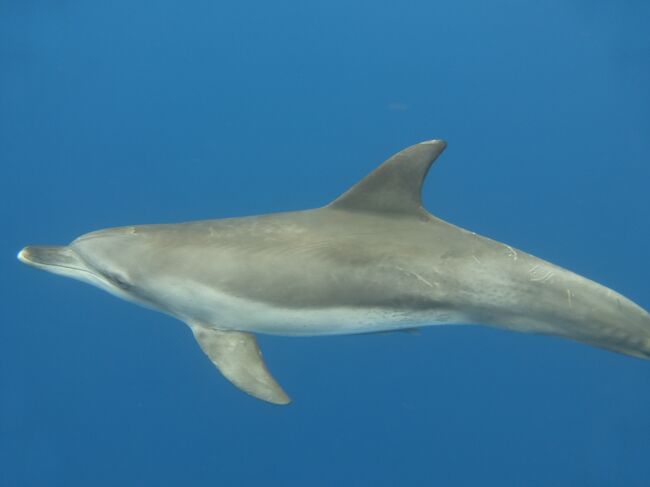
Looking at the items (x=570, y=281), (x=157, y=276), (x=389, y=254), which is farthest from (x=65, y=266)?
(x=570, y=281)

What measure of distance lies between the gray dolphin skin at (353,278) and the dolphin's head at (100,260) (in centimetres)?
1

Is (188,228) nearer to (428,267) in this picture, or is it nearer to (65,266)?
(65,266)

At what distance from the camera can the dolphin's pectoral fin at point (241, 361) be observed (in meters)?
5.03

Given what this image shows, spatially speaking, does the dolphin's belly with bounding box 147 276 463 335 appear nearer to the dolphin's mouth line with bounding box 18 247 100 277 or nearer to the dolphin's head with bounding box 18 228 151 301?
the dolphin's head with bounding box 18 228 151 301

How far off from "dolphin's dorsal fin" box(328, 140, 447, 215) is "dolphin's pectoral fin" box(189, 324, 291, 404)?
1.33m

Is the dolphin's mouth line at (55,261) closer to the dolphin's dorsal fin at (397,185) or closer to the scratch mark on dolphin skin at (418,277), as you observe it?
the dolphin's dorsal fin at (397,185)

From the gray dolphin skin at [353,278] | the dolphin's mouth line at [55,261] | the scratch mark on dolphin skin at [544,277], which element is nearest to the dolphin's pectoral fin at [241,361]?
the gray dolphin skin at [353,278]

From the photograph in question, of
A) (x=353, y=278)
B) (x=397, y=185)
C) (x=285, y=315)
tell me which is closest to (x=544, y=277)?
(x=397, y=185)

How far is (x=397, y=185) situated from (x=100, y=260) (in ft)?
8.01

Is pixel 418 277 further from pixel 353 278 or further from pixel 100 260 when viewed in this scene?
pixel 100 260

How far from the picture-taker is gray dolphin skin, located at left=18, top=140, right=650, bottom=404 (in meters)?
4.97

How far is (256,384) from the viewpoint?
5.08 m

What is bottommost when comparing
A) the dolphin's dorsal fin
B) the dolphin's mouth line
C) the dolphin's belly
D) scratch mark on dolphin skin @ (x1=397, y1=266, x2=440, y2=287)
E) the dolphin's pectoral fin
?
the dolphin's pectoral fin

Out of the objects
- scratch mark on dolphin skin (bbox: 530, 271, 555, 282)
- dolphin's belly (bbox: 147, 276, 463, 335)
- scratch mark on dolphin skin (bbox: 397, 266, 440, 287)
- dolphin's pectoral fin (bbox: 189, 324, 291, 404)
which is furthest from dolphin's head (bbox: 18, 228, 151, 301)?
scratch mark on dolphin skin (bbox: 530, 271, 555, 282)
